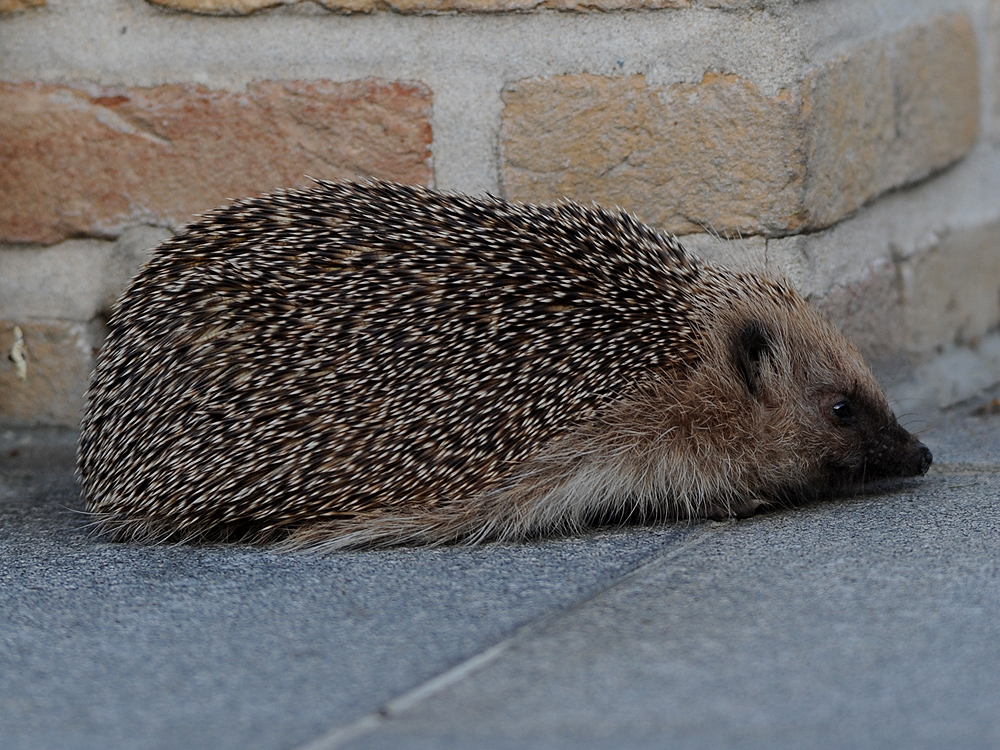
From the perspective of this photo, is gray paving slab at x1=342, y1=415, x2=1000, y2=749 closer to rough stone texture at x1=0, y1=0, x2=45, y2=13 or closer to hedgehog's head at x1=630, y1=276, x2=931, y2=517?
hedgehog's head at x1=630, y1=276, x2=931, y2=517

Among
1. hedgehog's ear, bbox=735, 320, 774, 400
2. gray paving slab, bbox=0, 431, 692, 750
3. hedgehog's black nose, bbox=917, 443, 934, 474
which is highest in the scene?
hedgehog's ear, bbox=735, 320, 774, 400

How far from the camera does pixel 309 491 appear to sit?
3.16 metres

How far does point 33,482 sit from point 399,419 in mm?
1432

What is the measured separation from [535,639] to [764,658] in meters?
0.41

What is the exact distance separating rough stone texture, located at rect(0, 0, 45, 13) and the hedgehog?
3.43ft

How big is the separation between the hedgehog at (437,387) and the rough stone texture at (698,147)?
33cm

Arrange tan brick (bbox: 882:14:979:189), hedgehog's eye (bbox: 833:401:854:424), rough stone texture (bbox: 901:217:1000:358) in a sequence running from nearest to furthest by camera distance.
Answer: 1. hedgehog's eye (bbox: 833:401:854:424)
2. tan brick (bbox: 882:14:979:189)
3. rough stone texture (bbox: 901:217:1000:358)

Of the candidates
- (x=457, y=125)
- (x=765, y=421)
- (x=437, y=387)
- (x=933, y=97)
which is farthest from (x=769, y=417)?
(x=933, y=97)

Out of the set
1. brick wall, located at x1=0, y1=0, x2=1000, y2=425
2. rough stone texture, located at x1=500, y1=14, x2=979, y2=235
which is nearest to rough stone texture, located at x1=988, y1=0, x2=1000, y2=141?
brick wall, located at x1=0, y1=0, x2=1000, y2=425

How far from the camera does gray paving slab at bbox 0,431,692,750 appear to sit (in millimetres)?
2066

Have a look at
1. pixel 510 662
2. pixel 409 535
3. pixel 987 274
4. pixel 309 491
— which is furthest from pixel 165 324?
pixel 987 274

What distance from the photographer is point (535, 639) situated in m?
2.34

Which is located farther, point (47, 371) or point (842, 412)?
point (47, 371)

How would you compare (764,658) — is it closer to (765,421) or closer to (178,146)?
(765,421)
